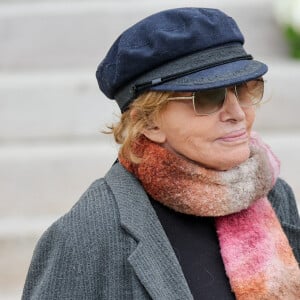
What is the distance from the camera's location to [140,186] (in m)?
2.71

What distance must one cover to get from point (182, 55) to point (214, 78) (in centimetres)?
11

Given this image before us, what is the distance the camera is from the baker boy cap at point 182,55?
2.57 meters

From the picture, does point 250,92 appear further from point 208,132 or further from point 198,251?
point 198,251

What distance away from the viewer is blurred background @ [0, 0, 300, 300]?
5355mm

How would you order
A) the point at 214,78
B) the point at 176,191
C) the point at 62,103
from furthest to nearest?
the point at 62,103 < the point at 176,191 < the point at 214,78

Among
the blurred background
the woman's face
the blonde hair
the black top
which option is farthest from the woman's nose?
the blurred background

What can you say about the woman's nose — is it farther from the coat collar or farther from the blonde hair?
the coat collar

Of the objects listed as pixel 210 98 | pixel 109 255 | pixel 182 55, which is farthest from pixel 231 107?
pixel 109 255

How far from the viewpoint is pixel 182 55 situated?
8.49 feet

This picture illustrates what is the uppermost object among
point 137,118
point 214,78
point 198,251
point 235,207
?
point 214,78

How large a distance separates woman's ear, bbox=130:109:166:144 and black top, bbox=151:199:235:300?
18 cm

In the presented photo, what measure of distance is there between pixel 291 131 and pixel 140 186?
3127mm

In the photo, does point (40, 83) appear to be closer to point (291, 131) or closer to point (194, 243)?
point (291, 131)

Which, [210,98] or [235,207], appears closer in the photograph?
[210,98]
